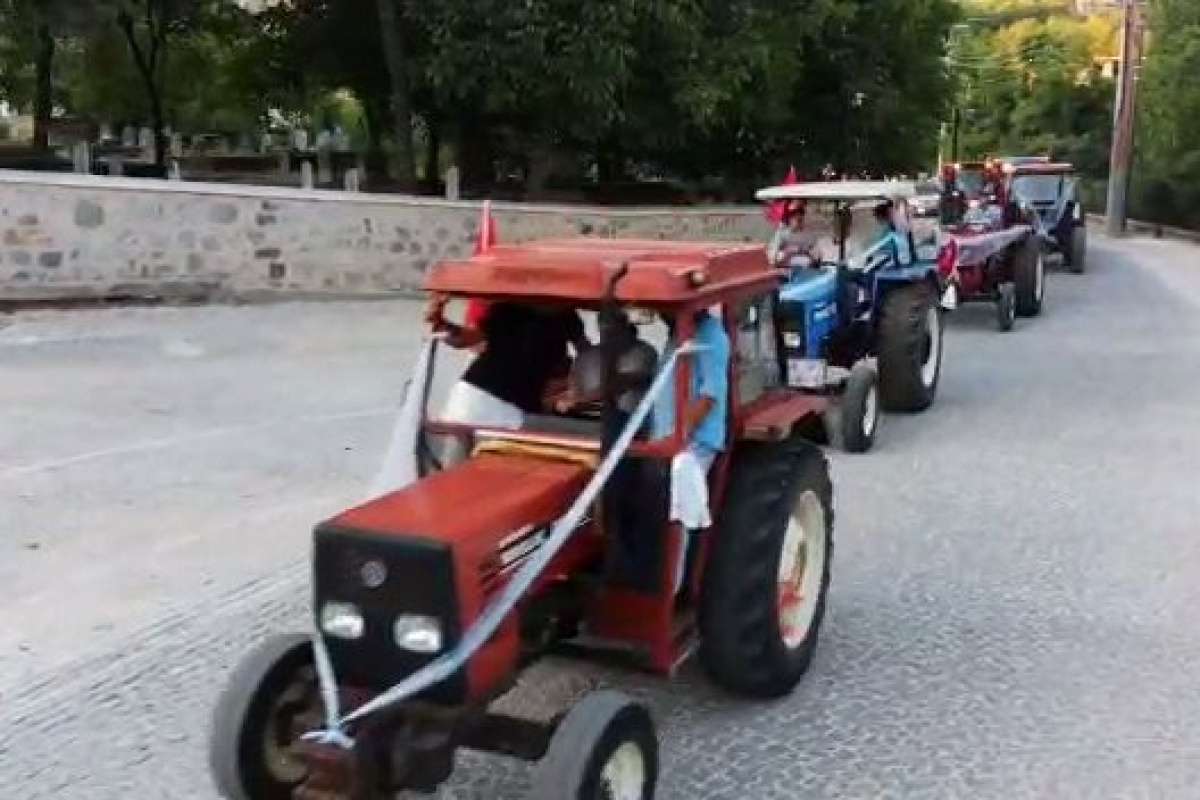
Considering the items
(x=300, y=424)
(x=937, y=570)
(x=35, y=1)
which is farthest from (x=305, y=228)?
(x=937, y=570)

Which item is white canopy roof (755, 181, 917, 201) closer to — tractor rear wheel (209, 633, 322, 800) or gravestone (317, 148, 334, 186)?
tractor rear wheel (209, 633, 322, 800)

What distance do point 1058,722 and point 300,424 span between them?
228 inches

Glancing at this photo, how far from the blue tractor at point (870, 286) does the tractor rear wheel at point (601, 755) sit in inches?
234

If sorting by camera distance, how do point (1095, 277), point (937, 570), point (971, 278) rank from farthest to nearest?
1. point (1095, 277)
2. point (971, 278)
3. point (937, 570)

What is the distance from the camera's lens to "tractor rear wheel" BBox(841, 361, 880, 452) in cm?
885

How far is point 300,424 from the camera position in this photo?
9391 millimetres

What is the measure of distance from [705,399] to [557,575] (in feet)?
2.40

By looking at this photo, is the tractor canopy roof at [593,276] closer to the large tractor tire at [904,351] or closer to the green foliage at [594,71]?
the large tractor tire at [904,351]

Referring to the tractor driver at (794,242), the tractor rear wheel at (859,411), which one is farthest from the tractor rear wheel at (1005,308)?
the tractor rear wheel at (859,411)

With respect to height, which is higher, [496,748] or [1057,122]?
[1057,122]

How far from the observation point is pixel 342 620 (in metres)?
3.71

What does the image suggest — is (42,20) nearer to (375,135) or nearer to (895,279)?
(375,135)

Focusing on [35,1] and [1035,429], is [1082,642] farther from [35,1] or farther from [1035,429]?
[35,1]

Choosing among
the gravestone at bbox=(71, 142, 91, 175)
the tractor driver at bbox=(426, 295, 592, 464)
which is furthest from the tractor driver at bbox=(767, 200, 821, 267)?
the gravestone at bbox=(71, 142, 91, 175)
